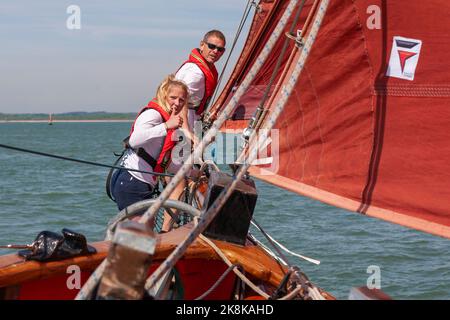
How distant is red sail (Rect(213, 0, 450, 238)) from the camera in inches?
181

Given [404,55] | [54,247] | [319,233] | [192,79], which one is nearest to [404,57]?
[404,55]

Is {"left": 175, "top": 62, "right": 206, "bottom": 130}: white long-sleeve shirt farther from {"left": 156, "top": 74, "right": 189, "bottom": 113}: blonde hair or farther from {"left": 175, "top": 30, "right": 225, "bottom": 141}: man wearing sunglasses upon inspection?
{"left": 156, "top": 74, "right": 189, "bottom": 113}: blonde hair

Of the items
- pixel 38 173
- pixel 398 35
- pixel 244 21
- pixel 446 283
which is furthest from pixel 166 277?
pixel 38 173

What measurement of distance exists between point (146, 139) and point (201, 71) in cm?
146

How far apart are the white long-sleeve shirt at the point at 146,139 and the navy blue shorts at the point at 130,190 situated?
3 centimetres

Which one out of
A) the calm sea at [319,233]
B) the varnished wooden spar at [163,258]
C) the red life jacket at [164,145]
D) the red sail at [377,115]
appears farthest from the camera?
→ the calm sea at [319,233]

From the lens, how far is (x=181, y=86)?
518cm

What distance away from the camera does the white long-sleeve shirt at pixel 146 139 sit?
524cm

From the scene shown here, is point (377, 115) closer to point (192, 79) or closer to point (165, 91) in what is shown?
point (165, 91)

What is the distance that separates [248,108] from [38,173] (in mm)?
21519

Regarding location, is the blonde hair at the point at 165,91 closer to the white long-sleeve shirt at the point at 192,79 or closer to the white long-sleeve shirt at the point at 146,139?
the white long-sleeve shirt at the point at 146,139

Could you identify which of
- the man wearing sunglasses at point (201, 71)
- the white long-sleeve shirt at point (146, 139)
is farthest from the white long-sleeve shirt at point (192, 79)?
the white long-sleeve shirt at point (146, 139)

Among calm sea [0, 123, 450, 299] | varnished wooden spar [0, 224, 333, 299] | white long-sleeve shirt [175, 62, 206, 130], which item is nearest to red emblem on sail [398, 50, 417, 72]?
varnished wooden spar [0, 224, 333, 299]
